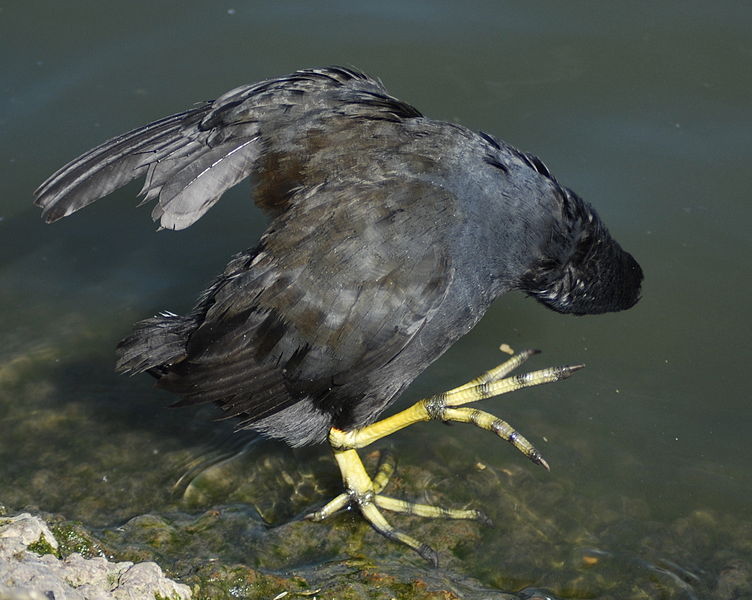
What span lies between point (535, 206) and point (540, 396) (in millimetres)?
1188

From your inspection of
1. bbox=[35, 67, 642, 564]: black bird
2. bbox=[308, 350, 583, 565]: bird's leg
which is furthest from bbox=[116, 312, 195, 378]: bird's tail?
bbox=[308, 350, 583, 565]: bird's leg

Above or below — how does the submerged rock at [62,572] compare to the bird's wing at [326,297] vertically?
below

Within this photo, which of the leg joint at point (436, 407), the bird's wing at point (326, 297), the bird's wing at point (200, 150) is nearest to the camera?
the bird's wing at point (326, 297)

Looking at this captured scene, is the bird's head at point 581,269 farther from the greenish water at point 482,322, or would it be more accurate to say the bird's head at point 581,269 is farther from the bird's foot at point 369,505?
the bird's foot at point 369,505

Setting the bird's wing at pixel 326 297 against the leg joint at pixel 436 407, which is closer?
the bird's wing at pixel 326 297

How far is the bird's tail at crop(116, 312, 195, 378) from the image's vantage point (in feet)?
12.0

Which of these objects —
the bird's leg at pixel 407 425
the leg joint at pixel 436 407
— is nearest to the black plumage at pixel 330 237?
the bird's leg at pixel 407 425

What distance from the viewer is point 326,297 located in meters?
3.33

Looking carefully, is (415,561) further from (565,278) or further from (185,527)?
(565,278)

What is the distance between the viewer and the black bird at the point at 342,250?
11.0 ft

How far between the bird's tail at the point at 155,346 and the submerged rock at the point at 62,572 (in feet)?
2.72

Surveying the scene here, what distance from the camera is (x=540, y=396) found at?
4.55 m

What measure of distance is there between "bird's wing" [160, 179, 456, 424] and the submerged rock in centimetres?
81

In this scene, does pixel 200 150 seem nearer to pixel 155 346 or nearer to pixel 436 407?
pixel 155 346
